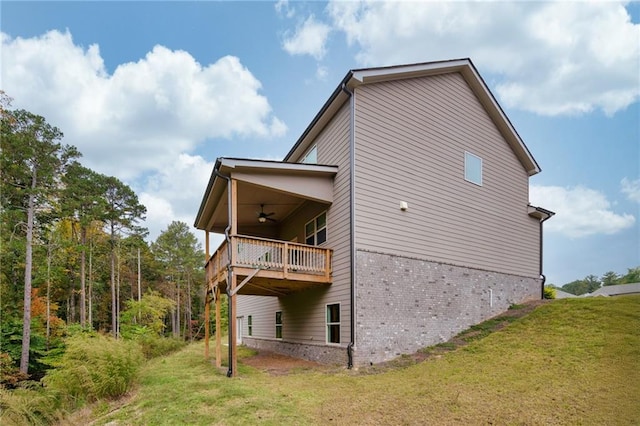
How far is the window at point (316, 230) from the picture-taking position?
12.6 m

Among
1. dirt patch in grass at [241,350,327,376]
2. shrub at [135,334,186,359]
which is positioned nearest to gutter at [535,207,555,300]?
dirt patch in grass at [241,350,327,376]

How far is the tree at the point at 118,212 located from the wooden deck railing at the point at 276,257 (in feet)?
70.8

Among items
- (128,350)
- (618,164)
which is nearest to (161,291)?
(128,350)

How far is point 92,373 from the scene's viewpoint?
25.7 feet

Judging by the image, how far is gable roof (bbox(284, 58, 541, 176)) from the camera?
11.0m

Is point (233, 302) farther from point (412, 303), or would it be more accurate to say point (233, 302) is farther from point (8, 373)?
point (8, 373)

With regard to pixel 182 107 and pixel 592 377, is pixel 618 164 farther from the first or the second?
pixel 182 107

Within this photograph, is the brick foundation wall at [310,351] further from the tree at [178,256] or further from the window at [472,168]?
the tree at [178,256]

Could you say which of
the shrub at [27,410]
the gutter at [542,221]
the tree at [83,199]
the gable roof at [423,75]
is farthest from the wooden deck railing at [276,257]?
the tree at [83,199]

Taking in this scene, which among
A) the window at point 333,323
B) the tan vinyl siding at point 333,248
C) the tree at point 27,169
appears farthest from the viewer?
the tree at point 27,169

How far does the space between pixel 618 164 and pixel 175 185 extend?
2935 centimetres

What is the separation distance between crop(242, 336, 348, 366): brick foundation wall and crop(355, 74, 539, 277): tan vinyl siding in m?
3.08

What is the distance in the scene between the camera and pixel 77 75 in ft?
52.5

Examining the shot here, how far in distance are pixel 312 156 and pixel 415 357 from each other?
7.74m
